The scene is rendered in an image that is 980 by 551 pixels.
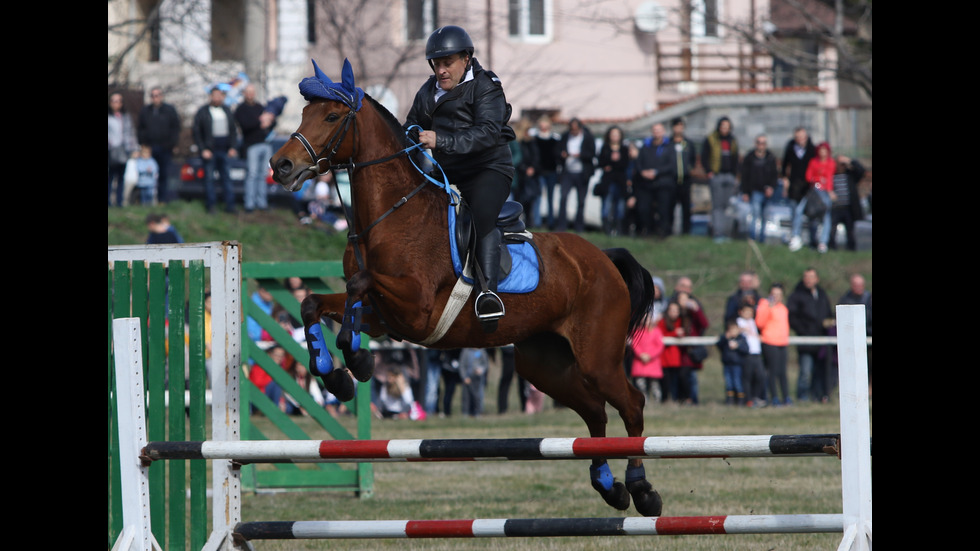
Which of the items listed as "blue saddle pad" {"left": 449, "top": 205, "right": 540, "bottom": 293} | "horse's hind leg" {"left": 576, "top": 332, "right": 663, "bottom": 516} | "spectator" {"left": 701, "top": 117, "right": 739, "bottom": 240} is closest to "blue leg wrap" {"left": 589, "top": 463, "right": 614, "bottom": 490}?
"horse's hind leg" {"left": 576, "top": 332, "right": 663, "bottom": 516}

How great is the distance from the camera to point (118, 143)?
17.2 m

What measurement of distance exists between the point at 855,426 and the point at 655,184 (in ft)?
46.8

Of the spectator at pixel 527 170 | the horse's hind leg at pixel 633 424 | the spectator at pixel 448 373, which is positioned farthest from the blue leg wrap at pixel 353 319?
the spectator at pixel 527 170

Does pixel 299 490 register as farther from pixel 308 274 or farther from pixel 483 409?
pixel 483 409

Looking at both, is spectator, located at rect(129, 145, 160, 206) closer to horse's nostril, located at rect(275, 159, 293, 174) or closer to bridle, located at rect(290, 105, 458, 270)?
bridle, located at rect(290, 105, 458, 270)

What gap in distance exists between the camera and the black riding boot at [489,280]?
5.90 m

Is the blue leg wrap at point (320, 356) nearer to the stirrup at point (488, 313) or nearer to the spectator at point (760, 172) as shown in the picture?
the stirrup at point (488, 313)

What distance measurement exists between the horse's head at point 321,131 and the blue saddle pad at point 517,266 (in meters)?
0.66

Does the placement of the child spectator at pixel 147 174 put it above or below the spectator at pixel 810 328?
above

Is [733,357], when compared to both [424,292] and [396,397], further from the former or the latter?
[424,292]

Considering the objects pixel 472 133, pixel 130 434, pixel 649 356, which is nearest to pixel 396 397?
pixel 649 356

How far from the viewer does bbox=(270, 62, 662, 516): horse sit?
5.66 meters

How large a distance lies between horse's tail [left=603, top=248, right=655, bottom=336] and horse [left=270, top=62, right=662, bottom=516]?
11mm

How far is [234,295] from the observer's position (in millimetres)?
5746
